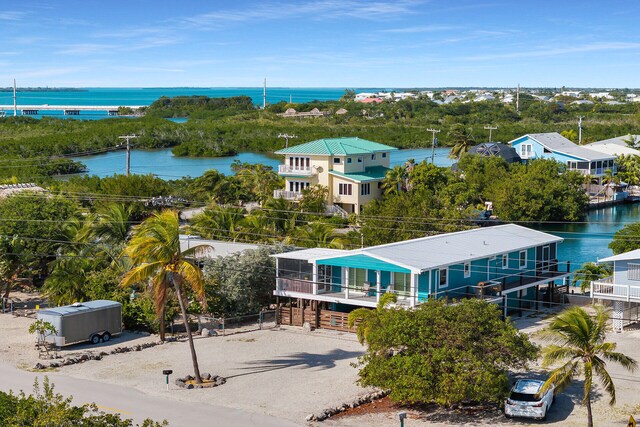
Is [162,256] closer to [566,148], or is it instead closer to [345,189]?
[345,189]

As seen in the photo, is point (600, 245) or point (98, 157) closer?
point (600, 245)

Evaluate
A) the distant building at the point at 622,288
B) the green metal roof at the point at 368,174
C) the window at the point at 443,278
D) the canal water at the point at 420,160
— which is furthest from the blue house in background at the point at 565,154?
the window at the point at 443,278

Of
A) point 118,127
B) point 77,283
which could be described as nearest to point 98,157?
point 118,127

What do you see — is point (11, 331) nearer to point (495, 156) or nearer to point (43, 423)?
point (43, 423)

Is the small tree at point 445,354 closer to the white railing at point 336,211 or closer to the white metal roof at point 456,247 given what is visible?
the white metal roof at point 456,247

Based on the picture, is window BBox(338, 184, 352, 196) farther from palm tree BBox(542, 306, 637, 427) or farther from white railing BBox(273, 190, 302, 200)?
palm tree BBox(542, 306, 637, 427)
